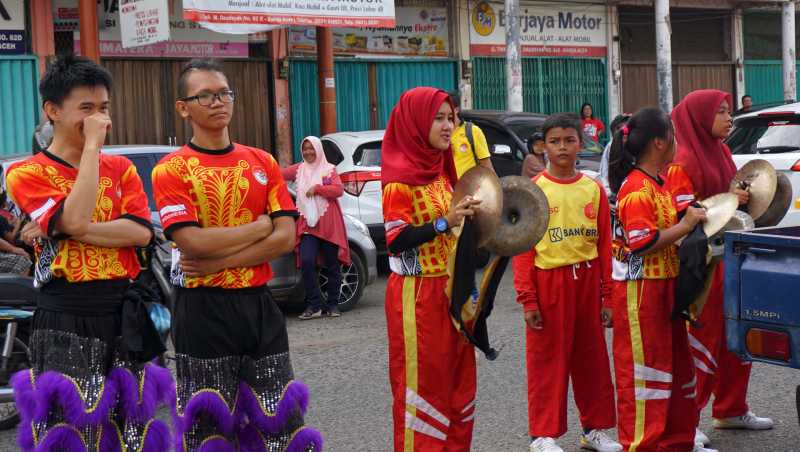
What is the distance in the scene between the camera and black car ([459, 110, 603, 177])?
1431cm

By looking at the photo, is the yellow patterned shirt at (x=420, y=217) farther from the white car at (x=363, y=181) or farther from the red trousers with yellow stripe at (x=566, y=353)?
the white car at (x=363, y=181)

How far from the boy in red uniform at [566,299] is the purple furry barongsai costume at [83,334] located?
204 centimetres

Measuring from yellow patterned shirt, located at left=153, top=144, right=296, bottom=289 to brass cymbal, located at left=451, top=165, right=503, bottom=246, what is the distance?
777 millimetres

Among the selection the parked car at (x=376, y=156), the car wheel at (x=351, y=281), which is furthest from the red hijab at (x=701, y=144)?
the parked car at (x=376, y=156)

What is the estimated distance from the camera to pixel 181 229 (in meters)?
4.18

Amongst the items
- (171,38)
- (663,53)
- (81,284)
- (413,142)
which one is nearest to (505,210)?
(413,142)

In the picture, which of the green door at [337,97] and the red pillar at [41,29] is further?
the green door at [337,97]

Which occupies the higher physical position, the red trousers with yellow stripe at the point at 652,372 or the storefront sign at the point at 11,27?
the storefront sign at the point at 11,27

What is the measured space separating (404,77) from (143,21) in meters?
7.37

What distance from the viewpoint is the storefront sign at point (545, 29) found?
2231 centimetres

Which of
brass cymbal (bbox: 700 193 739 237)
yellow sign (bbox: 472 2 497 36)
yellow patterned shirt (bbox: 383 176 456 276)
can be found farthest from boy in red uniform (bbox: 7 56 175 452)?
yellow sign (bbox: 472 2 497 36)

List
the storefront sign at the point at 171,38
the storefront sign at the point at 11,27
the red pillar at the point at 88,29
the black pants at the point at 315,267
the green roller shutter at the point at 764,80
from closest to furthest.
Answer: the black pants at the point at 315,267, the red pillar at the point at 88,29, the storefront sign at the point at 11,27, the storefront sign at the point at 171,38, the green roller shutter at the point at 764,80

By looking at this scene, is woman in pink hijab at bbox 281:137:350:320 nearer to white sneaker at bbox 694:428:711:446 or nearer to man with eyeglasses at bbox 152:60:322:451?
white sneaker at bbox 694:428:711:446

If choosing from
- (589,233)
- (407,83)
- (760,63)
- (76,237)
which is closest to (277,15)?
(407,83)
